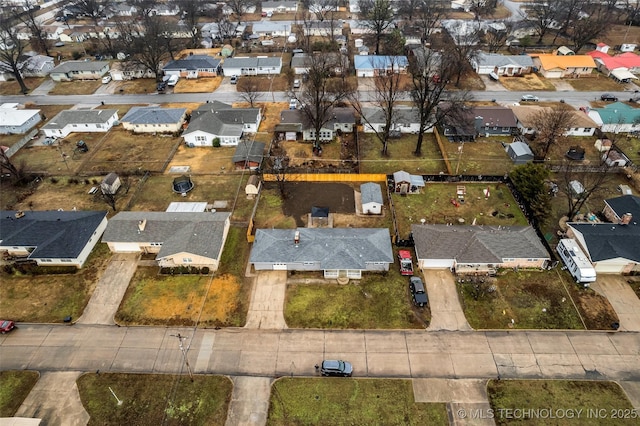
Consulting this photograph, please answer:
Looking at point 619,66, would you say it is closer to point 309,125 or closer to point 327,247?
point 309,125

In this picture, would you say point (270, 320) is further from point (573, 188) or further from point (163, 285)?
point (573, 188)

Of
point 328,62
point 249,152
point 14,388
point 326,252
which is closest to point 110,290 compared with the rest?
point 14,388

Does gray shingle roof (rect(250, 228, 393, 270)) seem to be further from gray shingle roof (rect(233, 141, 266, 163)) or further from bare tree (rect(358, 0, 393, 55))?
bare tree (rect(358, 0, 393, 55))

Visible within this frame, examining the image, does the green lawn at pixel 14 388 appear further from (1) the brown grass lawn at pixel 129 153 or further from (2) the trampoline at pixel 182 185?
(1) the brown grass lawn at pixel 129 153

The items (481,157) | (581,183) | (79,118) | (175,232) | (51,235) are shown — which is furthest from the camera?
(79,118)

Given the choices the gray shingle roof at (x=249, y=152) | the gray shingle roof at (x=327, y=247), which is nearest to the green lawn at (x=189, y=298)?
the gray shingle roof at (x=327, y=247)

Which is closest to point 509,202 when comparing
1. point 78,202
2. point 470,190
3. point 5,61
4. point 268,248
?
point 470,190
